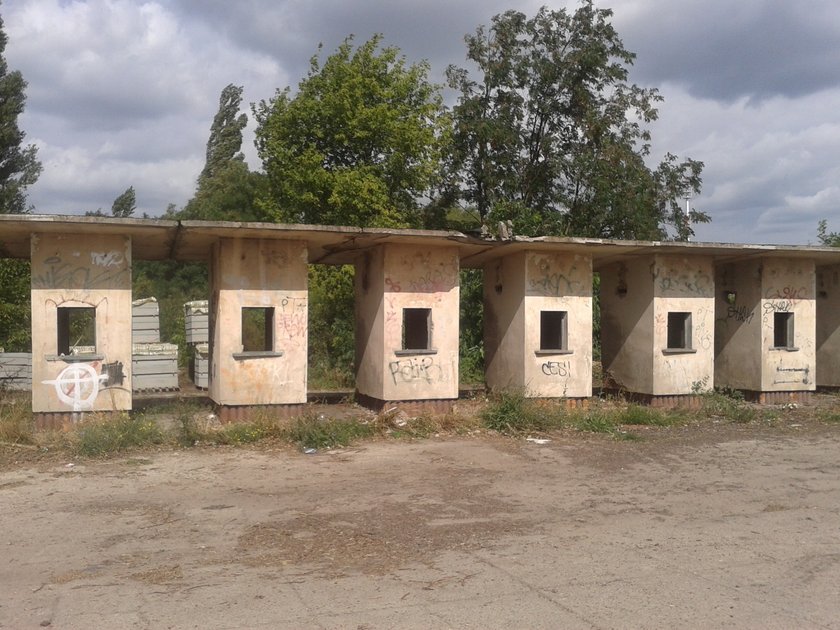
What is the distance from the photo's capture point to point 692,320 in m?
15.6

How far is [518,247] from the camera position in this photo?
47.2 ft

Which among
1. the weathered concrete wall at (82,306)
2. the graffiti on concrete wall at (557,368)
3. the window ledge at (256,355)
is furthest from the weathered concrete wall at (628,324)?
the weathered concrete wall at (82,306)

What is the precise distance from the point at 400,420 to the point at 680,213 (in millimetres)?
15449

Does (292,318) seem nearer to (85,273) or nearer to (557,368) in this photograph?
(85,273)

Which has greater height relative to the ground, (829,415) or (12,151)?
(12,151)

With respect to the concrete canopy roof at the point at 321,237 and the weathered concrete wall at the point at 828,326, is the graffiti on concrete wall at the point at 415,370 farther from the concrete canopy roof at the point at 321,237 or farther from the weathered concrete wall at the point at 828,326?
the weathered concrete wall at the point at 828,326

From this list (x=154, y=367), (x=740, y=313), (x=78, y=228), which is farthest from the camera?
(x=154, y=367)


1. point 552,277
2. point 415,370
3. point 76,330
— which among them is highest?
point 552,277

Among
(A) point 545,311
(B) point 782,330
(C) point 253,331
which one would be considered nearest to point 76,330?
(C) point 253,331

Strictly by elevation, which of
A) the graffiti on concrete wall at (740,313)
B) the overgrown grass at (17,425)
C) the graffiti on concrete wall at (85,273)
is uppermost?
the graffiti on concrete wall at (85,273)

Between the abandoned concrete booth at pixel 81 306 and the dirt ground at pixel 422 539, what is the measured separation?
1.83m

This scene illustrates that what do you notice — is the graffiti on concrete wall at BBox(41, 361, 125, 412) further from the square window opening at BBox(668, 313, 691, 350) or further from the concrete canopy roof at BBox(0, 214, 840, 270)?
the square window opening at BBox(668, 313, 691, 350)

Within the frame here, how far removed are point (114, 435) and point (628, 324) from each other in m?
10.4

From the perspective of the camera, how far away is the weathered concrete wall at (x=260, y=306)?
12.9m
